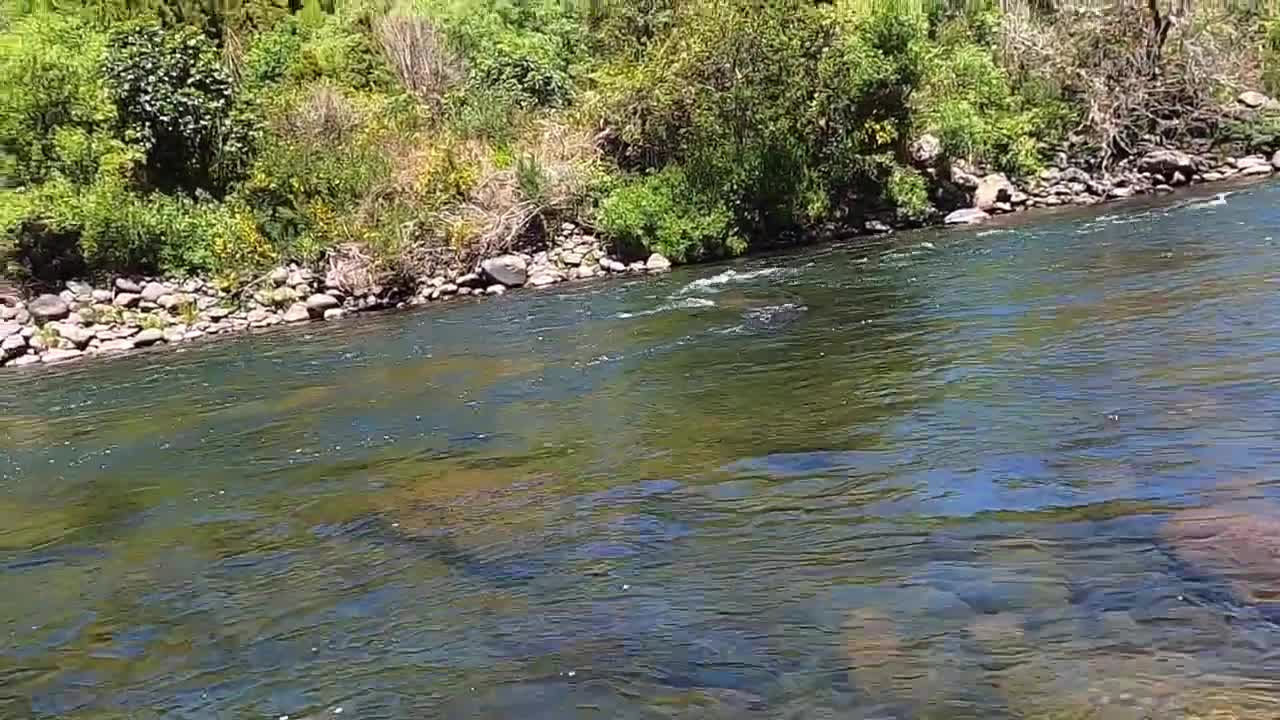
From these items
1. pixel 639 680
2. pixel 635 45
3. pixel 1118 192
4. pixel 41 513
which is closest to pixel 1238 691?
pixel 639 680

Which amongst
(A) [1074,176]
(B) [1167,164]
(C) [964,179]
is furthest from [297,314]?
(B) [1167,164]

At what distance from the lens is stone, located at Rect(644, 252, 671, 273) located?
23.9 metres

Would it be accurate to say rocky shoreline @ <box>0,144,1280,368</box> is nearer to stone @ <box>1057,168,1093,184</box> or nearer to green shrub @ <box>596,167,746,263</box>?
green shrub @ <box>596,167,746,263</box>

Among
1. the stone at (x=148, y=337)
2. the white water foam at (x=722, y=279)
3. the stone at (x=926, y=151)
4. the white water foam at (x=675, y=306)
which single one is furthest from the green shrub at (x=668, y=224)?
the stone at (x=148, y=337)

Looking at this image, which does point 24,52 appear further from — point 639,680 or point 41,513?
point 639,680

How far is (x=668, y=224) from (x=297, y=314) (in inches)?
295

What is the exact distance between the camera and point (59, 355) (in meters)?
20.6

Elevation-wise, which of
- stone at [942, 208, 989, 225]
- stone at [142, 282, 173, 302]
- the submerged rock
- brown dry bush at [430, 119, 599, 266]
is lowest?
stone at [942, 208, 989, 225]

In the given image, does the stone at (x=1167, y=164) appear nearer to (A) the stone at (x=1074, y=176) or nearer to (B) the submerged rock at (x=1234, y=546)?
(A) the stone at (x=1074, y=176)

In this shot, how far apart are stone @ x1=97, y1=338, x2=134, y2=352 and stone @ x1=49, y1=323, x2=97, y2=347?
33cm

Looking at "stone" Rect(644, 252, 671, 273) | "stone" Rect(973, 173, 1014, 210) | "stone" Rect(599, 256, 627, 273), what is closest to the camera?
"stone" Rect(644, 252, 671, 273)

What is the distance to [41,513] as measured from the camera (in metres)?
10.2

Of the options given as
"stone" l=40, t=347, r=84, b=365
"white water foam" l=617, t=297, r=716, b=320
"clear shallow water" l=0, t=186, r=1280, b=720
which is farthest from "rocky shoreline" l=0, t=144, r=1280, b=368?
"clear shallow water" l=0, t=186, r=1280, b=720

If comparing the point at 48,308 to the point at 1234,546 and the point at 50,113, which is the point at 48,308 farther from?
the point at 1234,546
